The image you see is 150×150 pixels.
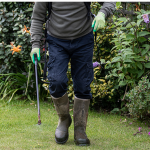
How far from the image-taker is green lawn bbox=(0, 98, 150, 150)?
2.52m

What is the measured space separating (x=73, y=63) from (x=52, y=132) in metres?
0.90

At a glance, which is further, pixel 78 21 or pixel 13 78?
pixel 13 78

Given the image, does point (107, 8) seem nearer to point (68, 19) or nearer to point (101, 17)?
point (101, 17)

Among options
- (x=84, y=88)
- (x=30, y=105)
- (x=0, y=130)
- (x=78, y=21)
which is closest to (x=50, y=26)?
(x=78, y=21)

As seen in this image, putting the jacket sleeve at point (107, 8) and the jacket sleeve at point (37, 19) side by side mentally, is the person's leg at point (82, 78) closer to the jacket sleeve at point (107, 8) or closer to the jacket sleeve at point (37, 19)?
the jacket sleeve at point (107, 8)

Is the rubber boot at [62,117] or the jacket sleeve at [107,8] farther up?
the jacket sleeve at [107,8]

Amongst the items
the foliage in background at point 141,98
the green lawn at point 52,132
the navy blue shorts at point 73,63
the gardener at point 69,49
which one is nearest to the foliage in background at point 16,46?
the green lawn at point 52,132

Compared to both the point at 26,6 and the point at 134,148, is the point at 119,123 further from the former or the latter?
the point at 26,6

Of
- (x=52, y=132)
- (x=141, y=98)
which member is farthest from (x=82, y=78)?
(x=141, y=98)

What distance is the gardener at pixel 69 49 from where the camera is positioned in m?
2.38

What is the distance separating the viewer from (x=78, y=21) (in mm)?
2400

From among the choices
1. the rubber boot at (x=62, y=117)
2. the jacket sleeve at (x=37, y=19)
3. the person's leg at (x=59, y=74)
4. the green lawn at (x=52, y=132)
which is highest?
the jacket sleeve at (x=37, y=19)

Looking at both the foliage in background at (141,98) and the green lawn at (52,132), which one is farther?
the foliage in background at (141,98)

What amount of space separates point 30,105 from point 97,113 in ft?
3.80
